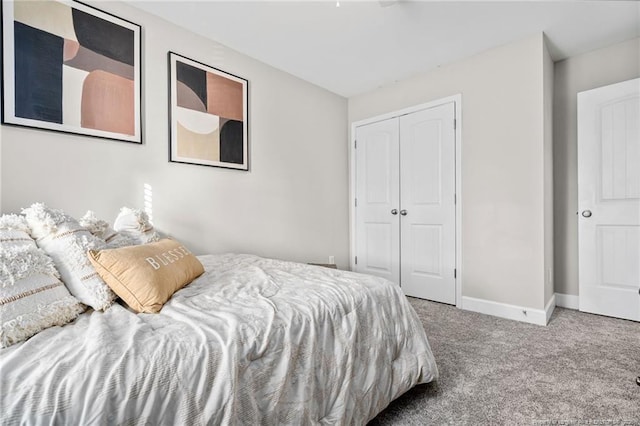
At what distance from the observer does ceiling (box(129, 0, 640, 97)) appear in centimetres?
226

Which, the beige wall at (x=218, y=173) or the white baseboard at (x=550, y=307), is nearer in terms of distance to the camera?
the beige wall at (x=218, y=173)

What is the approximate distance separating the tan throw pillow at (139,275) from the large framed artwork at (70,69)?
1166mm

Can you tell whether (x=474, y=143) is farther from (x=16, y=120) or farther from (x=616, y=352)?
(x=16, y=120)

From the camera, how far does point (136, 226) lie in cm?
176

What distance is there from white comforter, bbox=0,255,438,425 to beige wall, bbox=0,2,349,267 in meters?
1.06

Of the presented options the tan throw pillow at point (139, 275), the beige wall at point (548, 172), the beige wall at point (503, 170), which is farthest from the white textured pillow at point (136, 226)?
the beige wall at point (548, 172)

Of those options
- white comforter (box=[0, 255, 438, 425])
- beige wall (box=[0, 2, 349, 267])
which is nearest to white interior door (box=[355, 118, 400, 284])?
beige wall (box=[0, 2, 349, 267])

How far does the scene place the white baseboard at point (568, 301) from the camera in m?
2.97

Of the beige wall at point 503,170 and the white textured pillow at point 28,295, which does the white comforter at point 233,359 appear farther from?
the beige wall at point 503,170

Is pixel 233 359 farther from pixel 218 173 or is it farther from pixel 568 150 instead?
→ pixel 568 150

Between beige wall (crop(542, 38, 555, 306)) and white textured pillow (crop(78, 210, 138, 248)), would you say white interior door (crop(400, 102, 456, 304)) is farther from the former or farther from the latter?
white textured pillow (crop(78, 210, 138, 248))

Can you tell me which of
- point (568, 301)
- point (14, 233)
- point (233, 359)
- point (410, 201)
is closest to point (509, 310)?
point (568, 301)

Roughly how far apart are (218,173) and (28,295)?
1.84 m

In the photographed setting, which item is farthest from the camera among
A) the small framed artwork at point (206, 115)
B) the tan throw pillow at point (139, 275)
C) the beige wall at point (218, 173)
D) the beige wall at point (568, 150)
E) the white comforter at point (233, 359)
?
the beige wall at point (568, 150)
